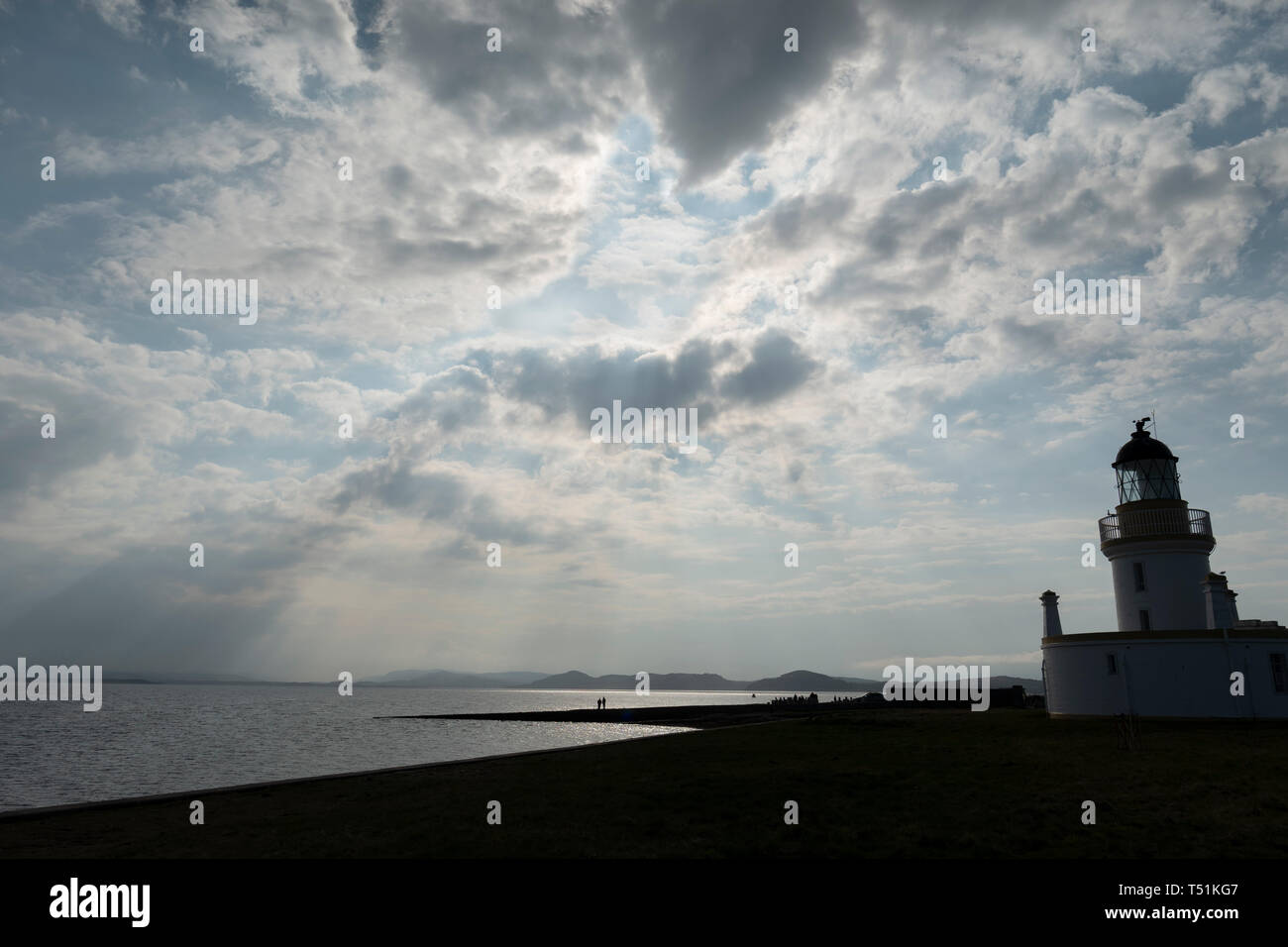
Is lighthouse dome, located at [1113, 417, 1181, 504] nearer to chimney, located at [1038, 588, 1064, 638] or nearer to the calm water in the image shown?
chimney, located at [1038, 588, 1064, 638]

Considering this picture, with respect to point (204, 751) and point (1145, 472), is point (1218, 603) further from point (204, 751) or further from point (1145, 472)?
point (204, 751)

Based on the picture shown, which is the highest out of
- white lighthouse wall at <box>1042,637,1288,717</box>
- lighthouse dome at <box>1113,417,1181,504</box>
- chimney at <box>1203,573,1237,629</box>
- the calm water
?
lighthouse dome at <box>1113,417,1181,504</box>

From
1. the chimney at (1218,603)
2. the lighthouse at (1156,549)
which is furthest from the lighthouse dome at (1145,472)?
the chimney at (1218,603)

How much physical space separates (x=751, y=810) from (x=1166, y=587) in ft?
107

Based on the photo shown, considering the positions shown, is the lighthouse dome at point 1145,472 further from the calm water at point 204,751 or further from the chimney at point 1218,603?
the calm water at point 204,751

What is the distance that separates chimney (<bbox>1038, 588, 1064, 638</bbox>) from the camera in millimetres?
39094

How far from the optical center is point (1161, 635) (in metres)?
34.1

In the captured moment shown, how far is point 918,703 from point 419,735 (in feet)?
164

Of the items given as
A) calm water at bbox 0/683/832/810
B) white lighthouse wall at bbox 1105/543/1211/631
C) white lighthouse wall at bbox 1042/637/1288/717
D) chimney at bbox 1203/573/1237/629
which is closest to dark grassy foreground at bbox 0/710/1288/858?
white lighthouse wall at bbox 1042/637/1288/717

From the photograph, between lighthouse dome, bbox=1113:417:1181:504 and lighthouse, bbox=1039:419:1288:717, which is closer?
lighthouse, bbox=1039:419:1288:717

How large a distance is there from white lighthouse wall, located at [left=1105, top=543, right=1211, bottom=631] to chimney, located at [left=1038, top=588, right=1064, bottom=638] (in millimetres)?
3093

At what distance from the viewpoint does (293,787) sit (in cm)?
1911
